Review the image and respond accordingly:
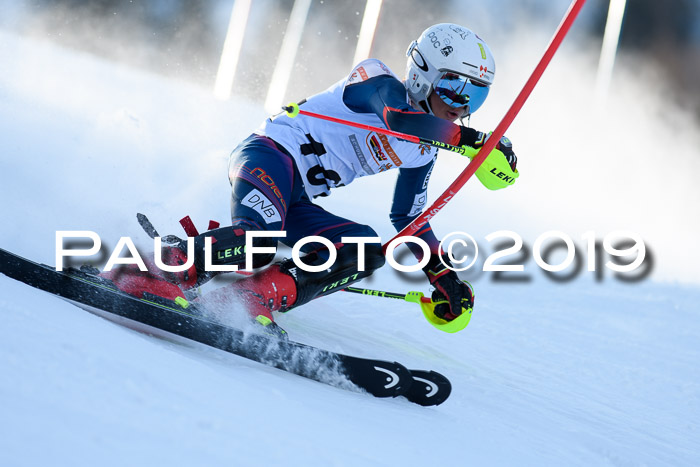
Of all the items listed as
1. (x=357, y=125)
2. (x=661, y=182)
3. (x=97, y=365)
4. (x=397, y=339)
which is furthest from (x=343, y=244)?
(x=661, y=182)

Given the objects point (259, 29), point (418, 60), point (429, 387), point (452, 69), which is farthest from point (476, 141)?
point (259, 29)

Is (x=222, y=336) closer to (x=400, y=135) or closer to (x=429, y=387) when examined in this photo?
(x=429, y=387)

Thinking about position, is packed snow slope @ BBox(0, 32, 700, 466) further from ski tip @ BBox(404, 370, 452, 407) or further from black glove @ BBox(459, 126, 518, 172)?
black glove @ BBox(459, 126, 518, 172)

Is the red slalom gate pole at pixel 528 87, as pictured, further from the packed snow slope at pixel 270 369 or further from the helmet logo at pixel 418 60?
the packed snow slope at pixel 270 369

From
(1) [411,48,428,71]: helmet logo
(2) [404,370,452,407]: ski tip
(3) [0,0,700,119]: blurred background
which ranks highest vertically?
(3) [0,0,700,119]: blurred background

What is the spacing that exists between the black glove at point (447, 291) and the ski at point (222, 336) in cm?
68

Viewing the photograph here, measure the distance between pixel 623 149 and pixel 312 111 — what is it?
9.26 meters

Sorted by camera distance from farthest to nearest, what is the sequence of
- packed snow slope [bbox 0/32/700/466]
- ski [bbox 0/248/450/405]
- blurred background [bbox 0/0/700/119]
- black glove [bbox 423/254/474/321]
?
blurred background [bbox 0/0/700/119], black glove [bbox 423/254/474/321], ski [bbox 0/248/450/405], packed snow slope [bbox 0/32/700/466]

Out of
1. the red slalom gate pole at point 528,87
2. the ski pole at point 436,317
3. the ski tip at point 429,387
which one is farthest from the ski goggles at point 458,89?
the ski tip at point 429,387

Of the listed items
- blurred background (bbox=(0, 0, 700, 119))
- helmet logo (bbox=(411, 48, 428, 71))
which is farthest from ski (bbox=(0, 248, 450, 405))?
blurred background (bbox=(0, 0, 700, 119))

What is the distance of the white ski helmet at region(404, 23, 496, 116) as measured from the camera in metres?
2.64

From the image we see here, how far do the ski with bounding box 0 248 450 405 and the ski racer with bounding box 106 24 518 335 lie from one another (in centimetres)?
14

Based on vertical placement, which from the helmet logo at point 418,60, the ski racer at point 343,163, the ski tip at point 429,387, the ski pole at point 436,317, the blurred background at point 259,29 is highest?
Result: the blurred background at point 259,29

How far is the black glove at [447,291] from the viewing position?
2943 mm
